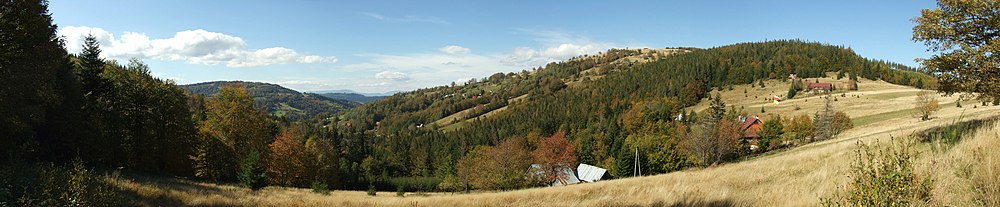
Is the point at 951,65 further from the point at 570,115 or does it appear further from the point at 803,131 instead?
the point at 570,115

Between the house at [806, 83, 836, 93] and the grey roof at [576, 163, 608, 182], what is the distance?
8919 cm

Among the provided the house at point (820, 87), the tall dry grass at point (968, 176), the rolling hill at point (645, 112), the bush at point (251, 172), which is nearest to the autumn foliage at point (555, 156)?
the rolling hill at point (645, 112)

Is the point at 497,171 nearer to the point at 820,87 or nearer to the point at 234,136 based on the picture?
the point at 234,136

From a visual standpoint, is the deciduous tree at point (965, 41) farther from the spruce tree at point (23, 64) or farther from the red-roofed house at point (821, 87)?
the red-roofed house at point (821, 87)

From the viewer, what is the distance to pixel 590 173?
7162 cm

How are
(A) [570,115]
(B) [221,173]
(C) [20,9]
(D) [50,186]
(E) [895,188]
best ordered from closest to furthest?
1. (E) [895,188]
2. (D) [50,186]
3. (C) [20,9]
4. (B) [221,173]
5. (A) [570,115]

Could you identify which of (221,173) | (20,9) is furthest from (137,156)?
(20,9)

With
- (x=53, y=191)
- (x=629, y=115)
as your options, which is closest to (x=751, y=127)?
(x=629, y=115)

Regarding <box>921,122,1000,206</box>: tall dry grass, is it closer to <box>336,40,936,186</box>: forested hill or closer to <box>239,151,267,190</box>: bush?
<box>239,151,267,190</box>: bush

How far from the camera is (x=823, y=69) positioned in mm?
153625

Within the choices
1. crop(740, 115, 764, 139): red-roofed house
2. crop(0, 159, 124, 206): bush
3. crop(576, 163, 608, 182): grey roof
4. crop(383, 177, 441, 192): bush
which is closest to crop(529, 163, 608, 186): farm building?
crop(576, 163, 608, 182): grey roof

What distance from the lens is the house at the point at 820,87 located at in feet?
403

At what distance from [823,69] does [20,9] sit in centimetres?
19091

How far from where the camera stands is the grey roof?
227 feet
